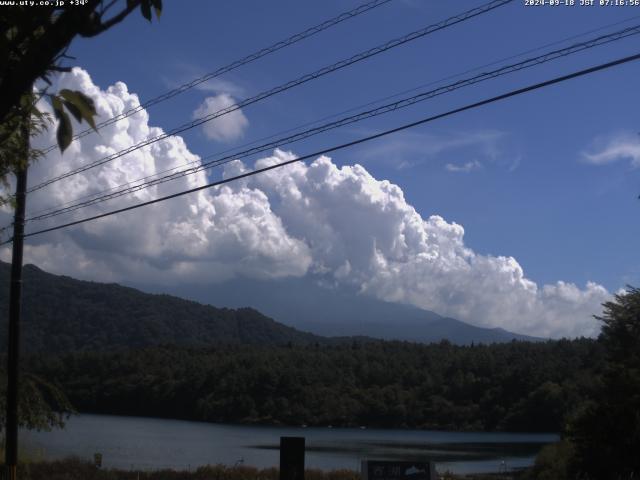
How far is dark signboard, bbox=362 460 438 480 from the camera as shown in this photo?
10156 mm

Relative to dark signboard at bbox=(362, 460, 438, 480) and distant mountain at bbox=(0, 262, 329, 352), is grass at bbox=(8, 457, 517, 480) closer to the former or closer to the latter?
dark signboard at bbox=(362, 460, 438, 480)

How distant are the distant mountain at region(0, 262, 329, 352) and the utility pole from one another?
81.5 m

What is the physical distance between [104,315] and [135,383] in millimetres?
64106

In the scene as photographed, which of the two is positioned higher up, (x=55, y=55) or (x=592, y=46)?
(x=592, y=46)

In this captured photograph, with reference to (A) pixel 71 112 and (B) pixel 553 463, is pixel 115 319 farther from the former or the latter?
(A) pixel 71 112

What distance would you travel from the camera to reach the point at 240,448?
44.6 meters

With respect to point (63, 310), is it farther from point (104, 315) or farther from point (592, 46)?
point (592, 46)

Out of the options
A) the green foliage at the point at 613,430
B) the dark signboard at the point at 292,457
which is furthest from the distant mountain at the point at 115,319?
the dark signboard at the point at 292,457

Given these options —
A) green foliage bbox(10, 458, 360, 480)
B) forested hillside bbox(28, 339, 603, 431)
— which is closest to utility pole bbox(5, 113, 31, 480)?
green foliage bbox(10, 458, 360, 480)

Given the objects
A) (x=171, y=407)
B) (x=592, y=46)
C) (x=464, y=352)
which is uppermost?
(x=592, y=46)

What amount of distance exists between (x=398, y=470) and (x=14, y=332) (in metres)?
11.1

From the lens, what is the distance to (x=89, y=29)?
4.83 meters

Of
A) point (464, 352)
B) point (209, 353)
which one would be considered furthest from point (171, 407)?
point (464, 352)

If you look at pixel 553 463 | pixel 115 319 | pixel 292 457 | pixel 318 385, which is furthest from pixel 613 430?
pixel 115 319
